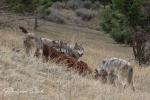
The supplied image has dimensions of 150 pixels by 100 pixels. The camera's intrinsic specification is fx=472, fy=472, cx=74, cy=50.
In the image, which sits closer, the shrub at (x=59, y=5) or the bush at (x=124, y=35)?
the bush at (x=124, y=35)

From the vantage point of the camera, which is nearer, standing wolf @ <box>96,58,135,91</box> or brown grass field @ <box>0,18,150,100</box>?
brown grass field @ <box>0,18,150,100</box>

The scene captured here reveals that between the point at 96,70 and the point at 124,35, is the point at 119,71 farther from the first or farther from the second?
the point at 124,35

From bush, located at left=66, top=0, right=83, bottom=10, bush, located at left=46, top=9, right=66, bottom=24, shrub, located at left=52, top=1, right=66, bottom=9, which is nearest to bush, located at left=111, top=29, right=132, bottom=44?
bush, located at left=46, top=9, right=66, bottom=24

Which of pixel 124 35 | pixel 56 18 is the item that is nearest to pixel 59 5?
pixel 56 18

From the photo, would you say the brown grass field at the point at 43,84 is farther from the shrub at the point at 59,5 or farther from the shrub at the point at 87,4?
the shrub at the point at 87,4

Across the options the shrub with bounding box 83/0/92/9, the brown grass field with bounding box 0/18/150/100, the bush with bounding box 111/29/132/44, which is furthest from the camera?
the shrub with bounding box 83/0/92/9

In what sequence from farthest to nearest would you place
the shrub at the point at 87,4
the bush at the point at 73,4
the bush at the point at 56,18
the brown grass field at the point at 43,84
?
the shrub at the point at 87,4 → the bush at the point at 73,4 → the bush at the point at 56,18 → the brown grass field at the point at 43,84

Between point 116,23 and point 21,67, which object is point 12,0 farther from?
point 21,67

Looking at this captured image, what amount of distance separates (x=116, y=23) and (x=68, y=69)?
79.7 ft

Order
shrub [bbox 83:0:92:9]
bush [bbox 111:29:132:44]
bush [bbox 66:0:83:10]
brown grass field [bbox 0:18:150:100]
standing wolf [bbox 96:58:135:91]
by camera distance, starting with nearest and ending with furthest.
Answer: brown grass field [bbox 0:18:150:100] < standing wolf [bbox 96:58:135:91] < bush [bbox 111:29:132:44] < bush [bbox 66:0:83:10] < shrub [bbox 83:0:92:9]

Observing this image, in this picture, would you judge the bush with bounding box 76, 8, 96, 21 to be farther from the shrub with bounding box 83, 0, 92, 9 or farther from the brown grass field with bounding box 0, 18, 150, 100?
the brown grass field with bounding box 0, 18, 150, 100

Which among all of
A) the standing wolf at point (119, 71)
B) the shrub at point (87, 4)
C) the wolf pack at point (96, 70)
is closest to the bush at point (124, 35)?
the wolf pack at point (96, 70)

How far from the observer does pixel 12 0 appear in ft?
84.5

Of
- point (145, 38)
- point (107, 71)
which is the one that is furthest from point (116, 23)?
point (107, 71)
